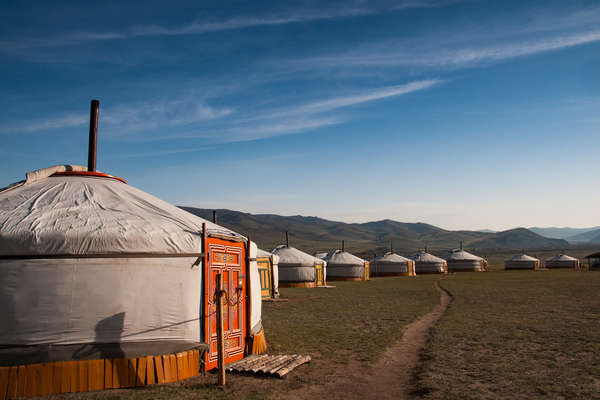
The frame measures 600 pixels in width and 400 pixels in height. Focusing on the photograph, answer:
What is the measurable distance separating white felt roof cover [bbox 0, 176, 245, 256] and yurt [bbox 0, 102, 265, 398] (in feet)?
0.05

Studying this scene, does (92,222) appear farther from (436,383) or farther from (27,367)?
(436,383)

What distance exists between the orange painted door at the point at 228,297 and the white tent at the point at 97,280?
44 millimetres

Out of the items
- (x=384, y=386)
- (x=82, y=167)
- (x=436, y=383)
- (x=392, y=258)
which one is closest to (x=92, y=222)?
(x=82, y=167)

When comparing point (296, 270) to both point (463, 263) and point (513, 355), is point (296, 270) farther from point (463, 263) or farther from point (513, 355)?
point (463, 263)

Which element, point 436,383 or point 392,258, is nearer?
point 436,383

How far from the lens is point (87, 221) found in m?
6.24

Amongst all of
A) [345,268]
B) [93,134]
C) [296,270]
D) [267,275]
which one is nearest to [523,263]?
[345,268]

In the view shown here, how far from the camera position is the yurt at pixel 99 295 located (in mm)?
5578

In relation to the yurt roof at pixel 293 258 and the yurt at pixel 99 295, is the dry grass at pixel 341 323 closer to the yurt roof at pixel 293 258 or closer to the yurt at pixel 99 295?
the yurt at pixel 99 295

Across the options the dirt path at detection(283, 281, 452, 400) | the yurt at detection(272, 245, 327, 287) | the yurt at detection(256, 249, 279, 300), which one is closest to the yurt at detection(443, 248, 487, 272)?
the yurt at detection(272, 245, 327, 287)

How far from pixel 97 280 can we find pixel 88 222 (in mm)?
882

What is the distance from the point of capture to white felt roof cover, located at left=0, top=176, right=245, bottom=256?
579cm

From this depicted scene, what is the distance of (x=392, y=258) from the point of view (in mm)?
42312

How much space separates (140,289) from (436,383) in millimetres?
4298
